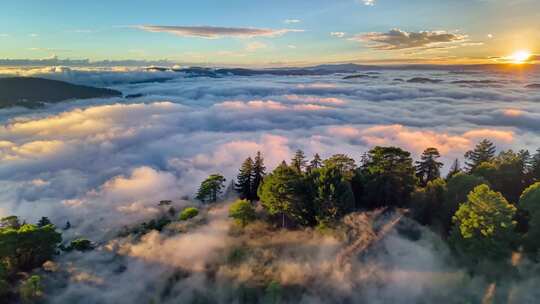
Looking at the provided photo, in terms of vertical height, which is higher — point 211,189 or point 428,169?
point 428,169

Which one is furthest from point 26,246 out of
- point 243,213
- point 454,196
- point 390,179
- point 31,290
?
point 454,196

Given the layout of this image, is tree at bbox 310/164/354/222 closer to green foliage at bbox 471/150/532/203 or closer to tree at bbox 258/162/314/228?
tree at bbox 258/162/314/228

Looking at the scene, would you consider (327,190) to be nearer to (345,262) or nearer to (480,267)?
(345,262)

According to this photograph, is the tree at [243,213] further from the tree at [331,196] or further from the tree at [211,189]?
the tree at [211,189]

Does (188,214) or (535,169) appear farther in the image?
(188,214)

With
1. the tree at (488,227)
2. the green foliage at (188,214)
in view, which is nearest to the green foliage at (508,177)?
the tree at (488,227)

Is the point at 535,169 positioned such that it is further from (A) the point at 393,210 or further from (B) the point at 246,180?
(B) the point at 246,180

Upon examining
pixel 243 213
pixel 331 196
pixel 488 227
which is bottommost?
pixel 243 213
